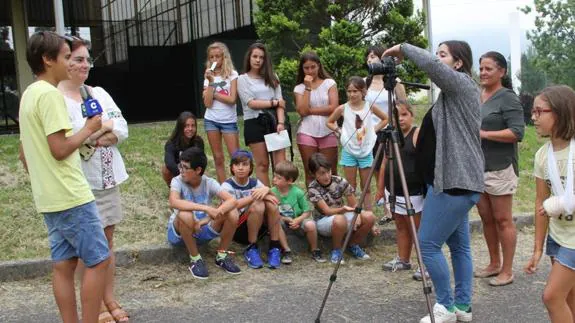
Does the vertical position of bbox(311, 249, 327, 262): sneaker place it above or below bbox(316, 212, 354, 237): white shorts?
below

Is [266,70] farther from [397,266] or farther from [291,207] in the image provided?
[397,266]

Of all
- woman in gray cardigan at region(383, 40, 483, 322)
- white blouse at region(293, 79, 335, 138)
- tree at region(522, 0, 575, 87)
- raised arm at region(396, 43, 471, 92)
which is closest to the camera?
raised arm at region(396, 43, 471, 92)

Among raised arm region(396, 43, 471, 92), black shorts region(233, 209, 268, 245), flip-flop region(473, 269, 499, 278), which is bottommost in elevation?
flip-flop region(473, 269, 499, 278)

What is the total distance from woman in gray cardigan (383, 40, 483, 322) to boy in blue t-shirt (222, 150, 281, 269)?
5.96 ft

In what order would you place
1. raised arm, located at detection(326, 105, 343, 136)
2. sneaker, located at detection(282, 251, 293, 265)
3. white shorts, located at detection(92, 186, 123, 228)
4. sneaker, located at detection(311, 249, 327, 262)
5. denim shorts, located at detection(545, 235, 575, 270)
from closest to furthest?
denim shorts, located at detection(545, 235, 575, 270), white shorts, located at detection(92, 186, 123, 228), sneaker, located at detection(282, 251, 293, 265), sneaker, located at detection(311, 249, 327, 262), raised arm, located at detection(326, 105, 343, 136)

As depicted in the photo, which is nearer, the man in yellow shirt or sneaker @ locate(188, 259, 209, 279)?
the man in yellow shirt

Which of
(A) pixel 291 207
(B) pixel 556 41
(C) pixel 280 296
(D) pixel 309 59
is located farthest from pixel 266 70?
(B) pixel 556 41

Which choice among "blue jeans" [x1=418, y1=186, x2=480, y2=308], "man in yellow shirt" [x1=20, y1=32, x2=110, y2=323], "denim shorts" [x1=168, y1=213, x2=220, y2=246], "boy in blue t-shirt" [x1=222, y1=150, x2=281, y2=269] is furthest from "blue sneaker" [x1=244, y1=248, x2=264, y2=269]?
"man in yellow shirt" [x1=20, y1=32, x2=110, y2=323]

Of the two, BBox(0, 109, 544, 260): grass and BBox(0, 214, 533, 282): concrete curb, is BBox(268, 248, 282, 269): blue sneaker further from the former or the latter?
BBox(0, 109, 544, 260): grass

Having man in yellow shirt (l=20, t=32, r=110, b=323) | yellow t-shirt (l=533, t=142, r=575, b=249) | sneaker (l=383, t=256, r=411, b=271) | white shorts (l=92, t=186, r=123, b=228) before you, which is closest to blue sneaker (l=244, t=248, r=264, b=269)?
sneaker (l=383, t=256, r=411, b=271)

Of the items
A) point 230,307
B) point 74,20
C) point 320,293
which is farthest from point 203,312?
point 74,20

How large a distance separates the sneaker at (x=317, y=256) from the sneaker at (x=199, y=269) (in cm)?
105

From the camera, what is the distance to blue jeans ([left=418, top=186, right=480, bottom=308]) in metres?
3.77

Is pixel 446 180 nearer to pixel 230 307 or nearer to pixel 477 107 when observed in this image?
pixel 477 107
